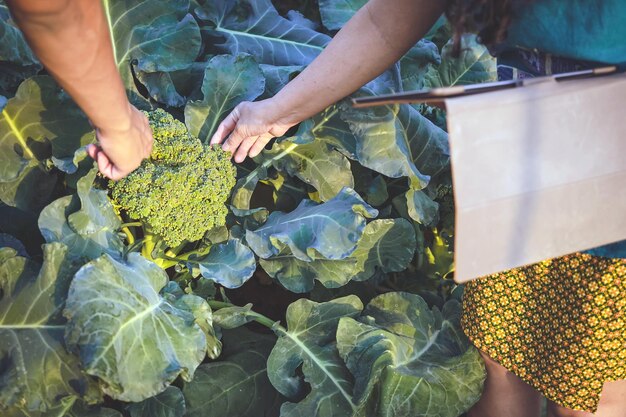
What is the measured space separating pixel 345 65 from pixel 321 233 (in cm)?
43

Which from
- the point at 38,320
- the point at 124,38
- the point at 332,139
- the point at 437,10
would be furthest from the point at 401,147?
the point at 38,320

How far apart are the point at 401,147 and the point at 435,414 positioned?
0.70 m

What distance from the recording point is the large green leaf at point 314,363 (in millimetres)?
1642

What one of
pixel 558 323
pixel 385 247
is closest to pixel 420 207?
pixel 385 247

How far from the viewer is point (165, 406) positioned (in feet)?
5.34

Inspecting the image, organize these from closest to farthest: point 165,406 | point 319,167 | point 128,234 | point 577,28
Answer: point 577,28
point 165,406
point 128,234
point 319,167

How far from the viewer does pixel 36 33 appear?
0.94 m

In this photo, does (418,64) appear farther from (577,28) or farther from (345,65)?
(577,28)

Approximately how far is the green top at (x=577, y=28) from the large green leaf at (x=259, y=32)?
107cm

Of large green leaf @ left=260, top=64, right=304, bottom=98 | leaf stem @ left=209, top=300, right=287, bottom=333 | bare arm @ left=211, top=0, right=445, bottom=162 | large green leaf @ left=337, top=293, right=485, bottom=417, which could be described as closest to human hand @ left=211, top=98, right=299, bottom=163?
bare arm @ left=211, top=0, right=445, bottom=162

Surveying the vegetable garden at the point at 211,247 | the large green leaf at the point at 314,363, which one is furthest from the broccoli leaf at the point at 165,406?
the large green leaf at the point at 314,363

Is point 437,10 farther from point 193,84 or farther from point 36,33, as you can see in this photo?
point 193,84

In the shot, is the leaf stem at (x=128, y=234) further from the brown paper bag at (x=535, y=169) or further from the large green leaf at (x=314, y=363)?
the brown paper bag at (x=535, y=169)

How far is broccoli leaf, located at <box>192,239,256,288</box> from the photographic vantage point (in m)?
1.59
